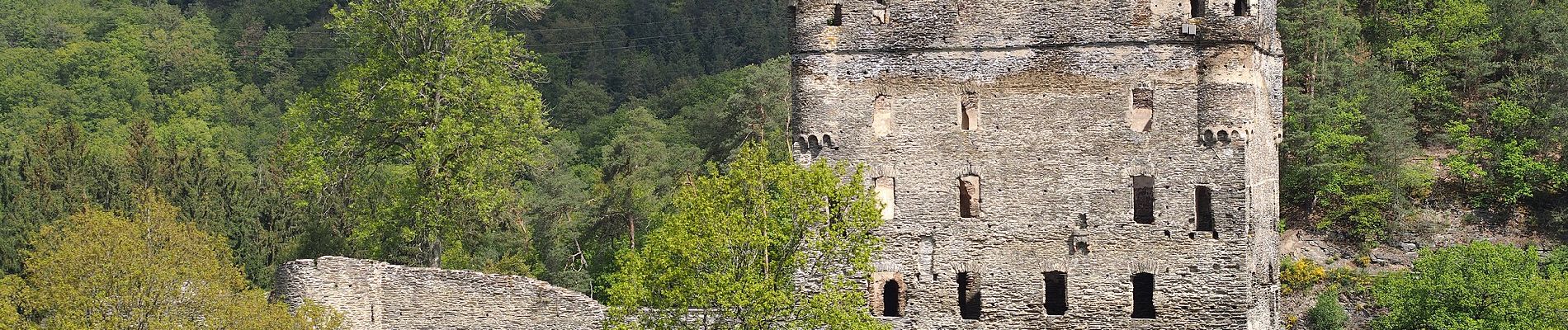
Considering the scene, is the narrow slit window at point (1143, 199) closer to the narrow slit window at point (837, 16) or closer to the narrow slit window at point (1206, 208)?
the narrow slit window at point (1206, 208)

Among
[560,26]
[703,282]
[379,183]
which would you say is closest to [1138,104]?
[703,282]

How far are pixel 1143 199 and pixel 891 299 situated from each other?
410cm

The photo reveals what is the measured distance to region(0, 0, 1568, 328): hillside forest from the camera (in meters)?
31.5

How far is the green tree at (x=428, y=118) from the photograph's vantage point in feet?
128

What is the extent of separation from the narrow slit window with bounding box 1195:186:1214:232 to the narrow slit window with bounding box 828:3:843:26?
5827 mm

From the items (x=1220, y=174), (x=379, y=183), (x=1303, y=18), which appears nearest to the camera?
(x=1220, y=174)

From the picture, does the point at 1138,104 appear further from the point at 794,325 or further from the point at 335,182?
the point at 335,182

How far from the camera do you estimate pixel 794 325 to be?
29203 mm

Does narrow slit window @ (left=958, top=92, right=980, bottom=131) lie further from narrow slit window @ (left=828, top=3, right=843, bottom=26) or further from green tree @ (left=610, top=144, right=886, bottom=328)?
green tree @ (left=610, top=144, right=886, bottom=328)

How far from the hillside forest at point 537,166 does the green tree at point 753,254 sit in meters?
0.09

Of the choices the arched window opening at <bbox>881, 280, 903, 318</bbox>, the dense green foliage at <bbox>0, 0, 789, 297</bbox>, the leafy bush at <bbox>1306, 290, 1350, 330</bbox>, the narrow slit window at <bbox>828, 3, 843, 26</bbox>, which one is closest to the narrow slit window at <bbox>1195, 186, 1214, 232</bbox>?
the arched window opening at <bbox>881, 280, 903, 318</bbox>

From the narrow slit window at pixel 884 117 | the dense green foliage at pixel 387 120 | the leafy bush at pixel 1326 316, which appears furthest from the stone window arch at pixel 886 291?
the leafy bush at pixel 1326 316

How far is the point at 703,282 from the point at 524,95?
37.0 feet

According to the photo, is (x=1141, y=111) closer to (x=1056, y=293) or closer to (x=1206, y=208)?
(x=1206, y=208)
